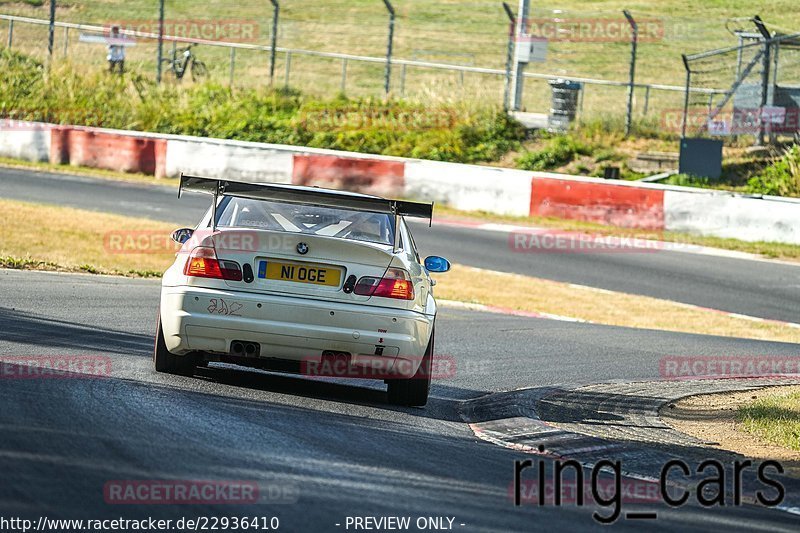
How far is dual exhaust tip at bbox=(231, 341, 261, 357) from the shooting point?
8.08m

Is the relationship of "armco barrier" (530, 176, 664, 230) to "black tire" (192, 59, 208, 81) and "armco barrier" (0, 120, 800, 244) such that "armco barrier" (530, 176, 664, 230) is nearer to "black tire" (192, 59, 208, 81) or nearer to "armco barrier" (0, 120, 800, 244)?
"armco barrier" (0, 120, 800, 244)

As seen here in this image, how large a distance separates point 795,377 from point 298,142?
17616 millimetres

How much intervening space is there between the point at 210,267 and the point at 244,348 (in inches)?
21.6

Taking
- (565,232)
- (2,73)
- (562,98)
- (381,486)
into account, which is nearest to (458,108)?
(562,98)

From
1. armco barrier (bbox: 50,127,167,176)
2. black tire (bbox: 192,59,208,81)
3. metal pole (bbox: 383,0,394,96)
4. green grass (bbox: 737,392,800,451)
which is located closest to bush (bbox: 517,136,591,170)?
metal pole (bbox: 383,0,394,96)

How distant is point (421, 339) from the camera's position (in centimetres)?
829

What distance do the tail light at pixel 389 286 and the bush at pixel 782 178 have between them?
54.5 feet

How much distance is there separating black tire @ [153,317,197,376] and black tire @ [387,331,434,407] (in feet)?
4.29

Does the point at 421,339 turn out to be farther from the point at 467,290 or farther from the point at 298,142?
the point at 298,142

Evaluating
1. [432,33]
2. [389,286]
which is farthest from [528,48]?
[389,286]

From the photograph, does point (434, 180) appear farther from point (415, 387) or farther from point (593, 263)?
point (415, 387)

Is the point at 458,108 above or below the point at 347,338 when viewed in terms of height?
above

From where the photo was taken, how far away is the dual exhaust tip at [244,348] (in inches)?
318

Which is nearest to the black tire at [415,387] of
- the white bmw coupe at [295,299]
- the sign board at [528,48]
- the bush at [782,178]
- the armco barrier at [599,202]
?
the white bmw coupe at [295,299]
